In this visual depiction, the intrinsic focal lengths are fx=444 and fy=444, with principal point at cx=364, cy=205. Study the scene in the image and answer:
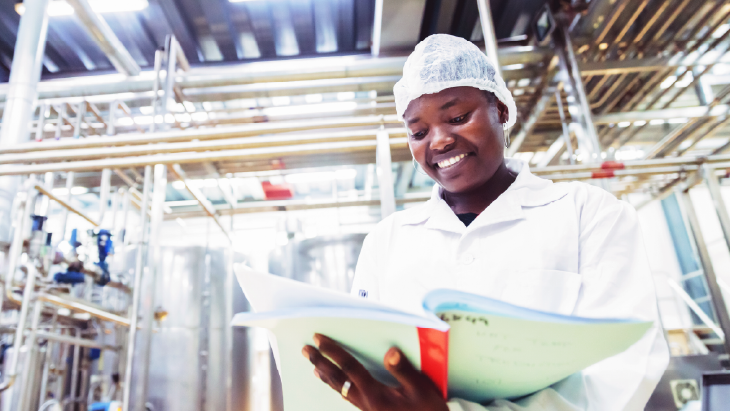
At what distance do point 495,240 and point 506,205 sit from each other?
0.21 ft

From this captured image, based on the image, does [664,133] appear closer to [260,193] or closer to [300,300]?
[260,193]

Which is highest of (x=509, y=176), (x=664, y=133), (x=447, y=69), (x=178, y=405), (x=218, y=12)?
(x=218, y=12)

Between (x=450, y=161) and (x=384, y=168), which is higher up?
(x=384, y=168)

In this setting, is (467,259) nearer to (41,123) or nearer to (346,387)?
(346,387)

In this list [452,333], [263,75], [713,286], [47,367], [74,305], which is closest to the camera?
[452,333]

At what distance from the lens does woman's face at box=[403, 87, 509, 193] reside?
0.73 metres

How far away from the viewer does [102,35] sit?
2551mm

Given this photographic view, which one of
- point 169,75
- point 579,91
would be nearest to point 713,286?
point 579,91

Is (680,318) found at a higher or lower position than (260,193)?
lower

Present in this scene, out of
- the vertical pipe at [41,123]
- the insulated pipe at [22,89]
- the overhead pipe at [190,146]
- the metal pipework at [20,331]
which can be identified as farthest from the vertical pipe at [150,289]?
the vertical pipe at [41,123]

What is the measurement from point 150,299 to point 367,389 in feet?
3.76

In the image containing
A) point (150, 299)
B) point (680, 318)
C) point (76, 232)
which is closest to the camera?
point (150, 299)

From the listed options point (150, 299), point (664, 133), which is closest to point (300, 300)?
point (150, 299)

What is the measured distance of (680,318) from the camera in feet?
18.1
